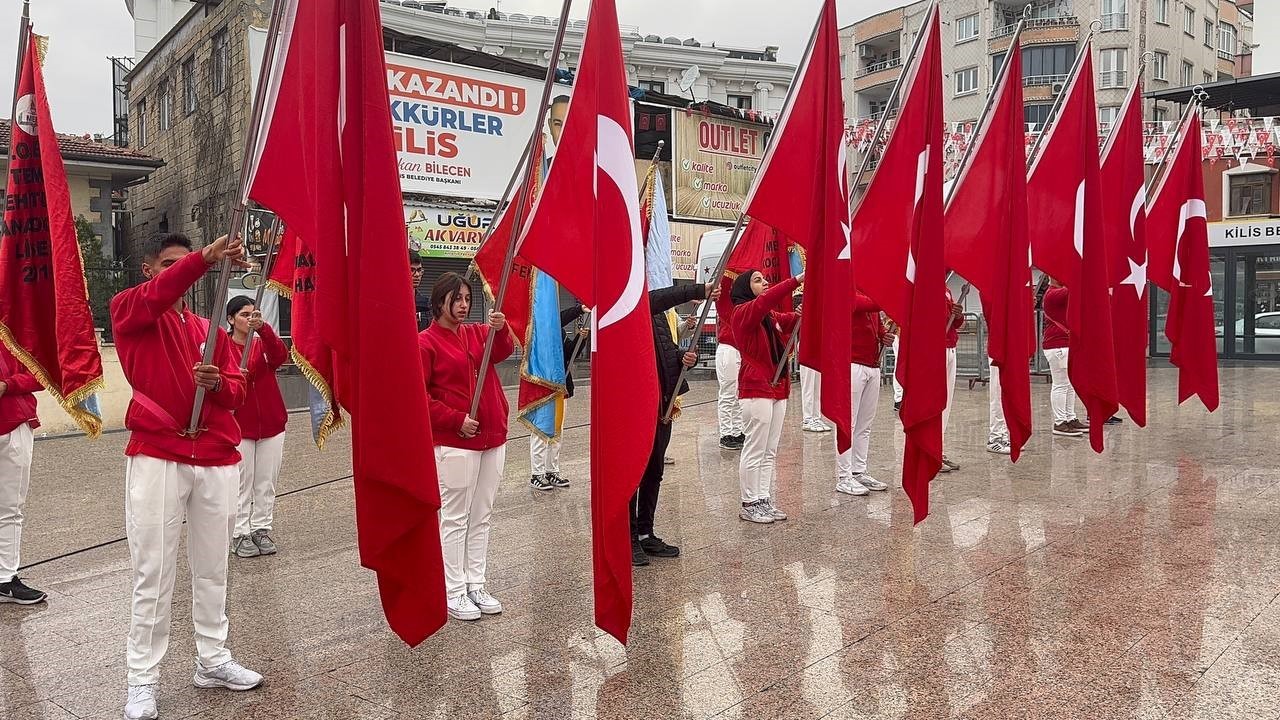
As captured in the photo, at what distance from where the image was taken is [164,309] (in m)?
3.93

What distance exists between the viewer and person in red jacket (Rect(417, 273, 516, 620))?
17.1 ft

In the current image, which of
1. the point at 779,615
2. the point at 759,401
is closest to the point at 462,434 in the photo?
the point at 779,615

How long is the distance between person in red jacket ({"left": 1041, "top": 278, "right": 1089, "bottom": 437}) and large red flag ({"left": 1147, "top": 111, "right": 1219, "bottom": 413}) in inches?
44.1

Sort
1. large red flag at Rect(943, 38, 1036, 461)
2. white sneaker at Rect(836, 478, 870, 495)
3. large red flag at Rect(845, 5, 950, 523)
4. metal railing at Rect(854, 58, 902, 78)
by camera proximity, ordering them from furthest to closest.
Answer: metal railing at Rect(854, 58, 902, 78), white sneaker at Rect(836, 478, 870, 495), large red flag at Rect(943, 38, 1036, 461), large red flag at Rect(845, 5, 950, 523)

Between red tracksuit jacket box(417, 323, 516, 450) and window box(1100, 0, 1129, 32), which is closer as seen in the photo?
red tracksuit jacket box(417, 323, 516, 450)

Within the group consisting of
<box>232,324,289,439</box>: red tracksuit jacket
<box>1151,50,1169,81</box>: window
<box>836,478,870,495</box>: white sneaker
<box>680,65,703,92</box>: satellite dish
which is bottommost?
<box>836,478,870,495</box>: white sneaker

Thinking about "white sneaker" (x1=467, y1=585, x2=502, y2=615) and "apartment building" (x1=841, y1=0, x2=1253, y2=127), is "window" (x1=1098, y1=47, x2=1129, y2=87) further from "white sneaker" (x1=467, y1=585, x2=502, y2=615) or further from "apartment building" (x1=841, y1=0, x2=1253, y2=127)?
"white sneaker" (x1=467, y1=585, x2=502, y2=615)

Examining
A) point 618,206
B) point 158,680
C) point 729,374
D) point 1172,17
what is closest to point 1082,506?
point 729,374

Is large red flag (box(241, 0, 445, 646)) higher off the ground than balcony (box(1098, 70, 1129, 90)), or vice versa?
balcony (box(1098, 70, 1129, 90))

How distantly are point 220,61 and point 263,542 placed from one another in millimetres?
20339

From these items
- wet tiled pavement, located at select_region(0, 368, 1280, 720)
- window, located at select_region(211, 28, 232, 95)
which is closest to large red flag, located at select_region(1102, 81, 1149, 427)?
wet tiled pavement, located at select_region(0, 368, 1280, 720)

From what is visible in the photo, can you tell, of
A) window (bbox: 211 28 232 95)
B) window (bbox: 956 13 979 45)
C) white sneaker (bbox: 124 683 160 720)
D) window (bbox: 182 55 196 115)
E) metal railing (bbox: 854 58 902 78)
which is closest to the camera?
white sneaker (bbox: 124 683 160 720)

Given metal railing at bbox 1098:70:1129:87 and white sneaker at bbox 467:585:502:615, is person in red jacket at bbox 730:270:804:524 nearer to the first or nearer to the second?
white sneaker at bbox 467:585:502:615

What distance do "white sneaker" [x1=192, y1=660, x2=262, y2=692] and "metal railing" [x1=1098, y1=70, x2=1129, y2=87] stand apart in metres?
43.7
